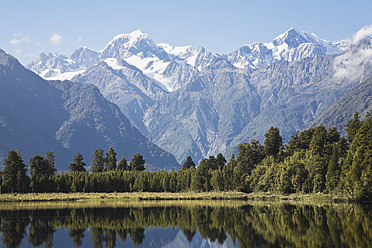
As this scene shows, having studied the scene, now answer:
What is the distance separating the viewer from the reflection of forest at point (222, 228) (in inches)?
2278

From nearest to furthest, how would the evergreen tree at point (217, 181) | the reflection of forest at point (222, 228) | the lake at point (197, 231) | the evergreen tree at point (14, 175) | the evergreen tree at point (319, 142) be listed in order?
the reflection of forest at point (222, 228) → the lake at point (197, 231) → the evergreen tree at point (319, 142) → the evergreen tree at point (14, 175) → the evergreen tree at point (217, 181)

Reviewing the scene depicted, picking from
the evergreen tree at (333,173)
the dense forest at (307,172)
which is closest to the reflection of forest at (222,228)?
the dense forest at (307,172)

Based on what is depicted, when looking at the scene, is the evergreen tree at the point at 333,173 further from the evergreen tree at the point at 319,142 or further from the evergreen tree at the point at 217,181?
the evergreen tree at the point at 217,181

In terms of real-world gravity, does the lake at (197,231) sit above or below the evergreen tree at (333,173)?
below

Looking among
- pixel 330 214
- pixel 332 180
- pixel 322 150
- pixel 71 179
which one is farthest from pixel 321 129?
pixel 71 179

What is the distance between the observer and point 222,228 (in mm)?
72750

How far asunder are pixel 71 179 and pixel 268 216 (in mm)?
129720

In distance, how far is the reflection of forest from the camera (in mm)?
57856

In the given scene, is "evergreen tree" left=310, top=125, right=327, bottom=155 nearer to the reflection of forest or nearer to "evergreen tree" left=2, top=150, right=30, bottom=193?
the reflection of forest

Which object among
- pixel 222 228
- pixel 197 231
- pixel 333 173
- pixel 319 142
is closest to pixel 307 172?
pixel 319 142

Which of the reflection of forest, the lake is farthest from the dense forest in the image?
the lake

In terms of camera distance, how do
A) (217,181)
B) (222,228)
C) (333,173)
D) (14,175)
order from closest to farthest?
(222,228), (333,173), (14,175), (217,181)

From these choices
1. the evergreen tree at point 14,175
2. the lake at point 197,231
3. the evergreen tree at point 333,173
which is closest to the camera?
the lake at point 197,231

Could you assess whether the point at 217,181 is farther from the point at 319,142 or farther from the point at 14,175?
the point at 14,175
